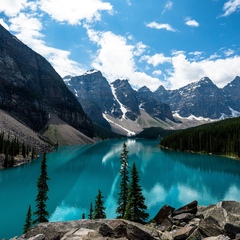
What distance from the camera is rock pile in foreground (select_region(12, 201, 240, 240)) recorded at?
15.4 meters

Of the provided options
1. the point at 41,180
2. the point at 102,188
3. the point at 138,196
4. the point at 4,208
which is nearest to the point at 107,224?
the point at 138,196

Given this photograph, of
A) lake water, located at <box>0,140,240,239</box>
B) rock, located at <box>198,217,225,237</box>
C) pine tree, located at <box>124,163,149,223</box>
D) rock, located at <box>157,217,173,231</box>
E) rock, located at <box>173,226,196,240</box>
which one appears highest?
rock, located at <box>198,217,225,237</box>

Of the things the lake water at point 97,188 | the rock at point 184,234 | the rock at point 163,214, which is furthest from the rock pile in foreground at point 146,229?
the lake water at point 97,188

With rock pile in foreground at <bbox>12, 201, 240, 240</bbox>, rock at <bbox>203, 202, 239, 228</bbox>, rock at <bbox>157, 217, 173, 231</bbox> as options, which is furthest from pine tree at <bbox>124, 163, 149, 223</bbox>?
rock at <bbox>203, 202, 239, 228</bbox>

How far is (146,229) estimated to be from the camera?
634 inches

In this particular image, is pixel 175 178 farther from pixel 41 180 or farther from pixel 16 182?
pixel 41 180

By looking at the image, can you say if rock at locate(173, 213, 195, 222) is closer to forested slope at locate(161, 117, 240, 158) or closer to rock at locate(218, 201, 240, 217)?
rock at locate(218, 201, 240, 217)

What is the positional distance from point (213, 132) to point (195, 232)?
546 feet

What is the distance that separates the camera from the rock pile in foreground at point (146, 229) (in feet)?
50.6

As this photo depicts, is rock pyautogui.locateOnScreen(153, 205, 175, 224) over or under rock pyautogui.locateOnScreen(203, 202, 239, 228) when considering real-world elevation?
under

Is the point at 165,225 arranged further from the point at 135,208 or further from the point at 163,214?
the point at 135,208

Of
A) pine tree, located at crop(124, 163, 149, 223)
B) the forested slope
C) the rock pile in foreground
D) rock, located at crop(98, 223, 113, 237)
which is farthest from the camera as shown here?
the forested slope

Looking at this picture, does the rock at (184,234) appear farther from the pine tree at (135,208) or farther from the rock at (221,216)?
the pine tree at (135,208)

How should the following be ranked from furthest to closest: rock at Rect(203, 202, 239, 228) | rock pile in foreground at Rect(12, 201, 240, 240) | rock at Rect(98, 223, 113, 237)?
rock at Rect(203, 202, 239, 228) → rock at Rect(98, 223, 113, 237) → rock pile in foreground at Rect(12, 201, 240, 240)
